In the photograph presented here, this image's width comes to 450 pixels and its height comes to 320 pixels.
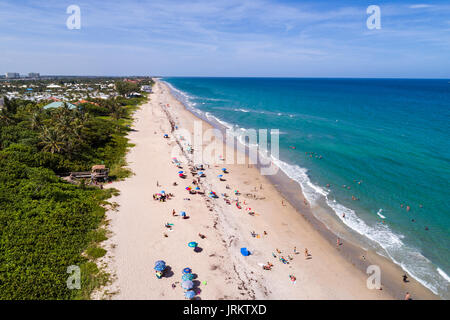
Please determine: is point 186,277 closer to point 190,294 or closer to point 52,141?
point 190,294

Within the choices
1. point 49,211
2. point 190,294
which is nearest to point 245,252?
point 190,294

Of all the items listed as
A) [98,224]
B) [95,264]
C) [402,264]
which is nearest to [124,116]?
[98,224]

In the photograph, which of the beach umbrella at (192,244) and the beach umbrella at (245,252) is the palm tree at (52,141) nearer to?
the beach umbrella at (192,244)

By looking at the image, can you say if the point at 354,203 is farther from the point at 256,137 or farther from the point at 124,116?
the point at 124,116

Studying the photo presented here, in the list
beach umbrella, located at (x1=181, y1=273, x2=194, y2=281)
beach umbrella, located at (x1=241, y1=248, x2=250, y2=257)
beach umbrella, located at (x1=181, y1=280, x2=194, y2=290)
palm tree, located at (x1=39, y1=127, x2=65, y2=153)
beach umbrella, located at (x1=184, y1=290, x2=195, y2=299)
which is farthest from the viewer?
palm tree, located at (x1=39, y1=127, x2=65, y2=153)

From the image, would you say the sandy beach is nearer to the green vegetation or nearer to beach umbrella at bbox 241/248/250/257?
beach umbrella at bbox 241/248/250/257

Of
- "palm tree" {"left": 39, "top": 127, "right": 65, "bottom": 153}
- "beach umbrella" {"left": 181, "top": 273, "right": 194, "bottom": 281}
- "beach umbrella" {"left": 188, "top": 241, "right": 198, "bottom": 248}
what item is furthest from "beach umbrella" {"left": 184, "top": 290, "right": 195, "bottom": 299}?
"palm tree" {"left": 39, "top": 127, "right": 65, "bottom": 153}
